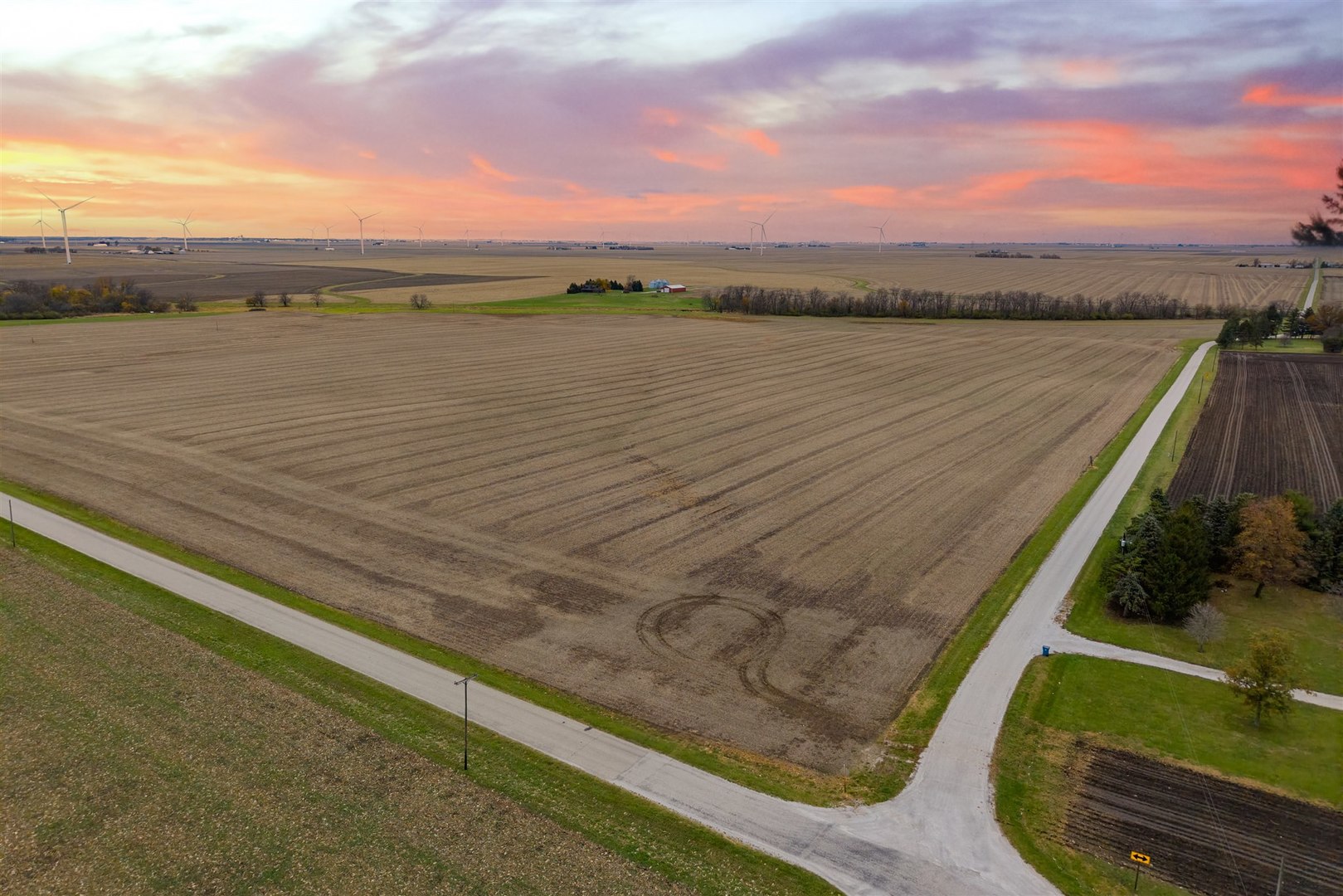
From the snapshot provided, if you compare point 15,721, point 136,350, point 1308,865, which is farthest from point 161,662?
point 136,350

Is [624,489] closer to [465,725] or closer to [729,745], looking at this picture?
[465,725]

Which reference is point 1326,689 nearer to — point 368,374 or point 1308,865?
point 1308,865

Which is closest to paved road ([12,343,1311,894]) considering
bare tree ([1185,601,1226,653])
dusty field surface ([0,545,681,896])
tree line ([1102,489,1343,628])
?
dusty field surface ([0,545,681,896])

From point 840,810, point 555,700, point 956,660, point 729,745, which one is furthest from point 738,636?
point 840,810

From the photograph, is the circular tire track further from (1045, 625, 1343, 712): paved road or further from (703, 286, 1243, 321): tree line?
(703, 286, 1243, 321): tree line

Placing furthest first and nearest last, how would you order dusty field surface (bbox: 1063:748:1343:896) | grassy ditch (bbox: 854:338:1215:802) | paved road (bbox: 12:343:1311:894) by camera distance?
grassy ditch (bbox: 854:338:1215:802), paved road (bbox: 12:343:1311:894), dusty field surface (bbox: 1063:748:1343:896)

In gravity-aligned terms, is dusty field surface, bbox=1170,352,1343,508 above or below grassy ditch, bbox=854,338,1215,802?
above

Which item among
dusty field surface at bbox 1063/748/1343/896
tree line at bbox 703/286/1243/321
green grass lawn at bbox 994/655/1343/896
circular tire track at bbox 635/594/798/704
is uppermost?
tree line at bbox 703/286/1243/321

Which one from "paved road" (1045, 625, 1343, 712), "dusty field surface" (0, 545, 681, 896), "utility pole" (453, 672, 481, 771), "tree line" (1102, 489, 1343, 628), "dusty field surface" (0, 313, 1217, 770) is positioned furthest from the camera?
"tree line" (1102, 489, 1343, 628)
